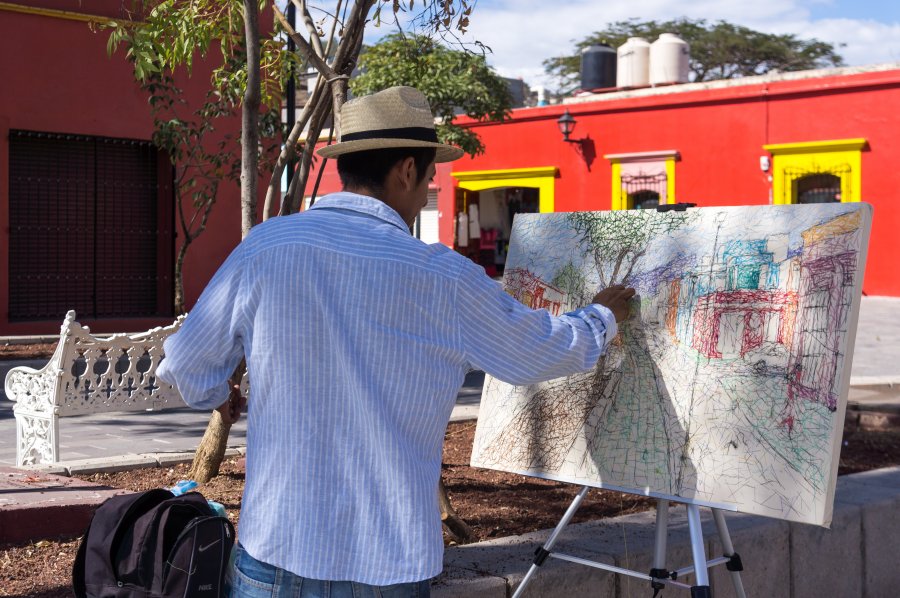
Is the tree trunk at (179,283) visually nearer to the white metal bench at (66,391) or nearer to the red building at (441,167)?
the red building at (441,167)

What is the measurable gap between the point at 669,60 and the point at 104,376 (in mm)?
20927

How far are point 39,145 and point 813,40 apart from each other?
29.6m

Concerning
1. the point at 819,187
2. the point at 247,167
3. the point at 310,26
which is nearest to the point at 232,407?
the point at 247,167

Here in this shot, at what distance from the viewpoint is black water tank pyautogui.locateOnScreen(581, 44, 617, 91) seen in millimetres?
27625

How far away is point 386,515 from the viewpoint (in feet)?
7.42

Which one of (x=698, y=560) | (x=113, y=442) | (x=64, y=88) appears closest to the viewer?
(x=698, y=560)

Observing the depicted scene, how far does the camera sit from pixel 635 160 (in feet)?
79.8

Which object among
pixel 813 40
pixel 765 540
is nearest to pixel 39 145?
pixel 765 540

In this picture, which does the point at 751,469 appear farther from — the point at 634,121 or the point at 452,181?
the point at 452,181

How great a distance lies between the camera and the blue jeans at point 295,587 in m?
2.25

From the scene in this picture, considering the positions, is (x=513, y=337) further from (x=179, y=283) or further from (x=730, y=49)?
(x=730, y=49)

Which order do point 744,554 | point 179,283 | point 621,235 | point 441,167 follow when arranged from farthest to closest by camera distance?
point 441,167, point 179,283, point 744,554, point 621,235

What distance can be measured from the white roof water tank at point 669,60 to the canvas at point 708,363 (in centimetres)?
2263

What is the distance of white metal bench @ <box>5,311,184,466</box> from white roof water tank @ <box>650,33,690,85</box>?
2050cm
